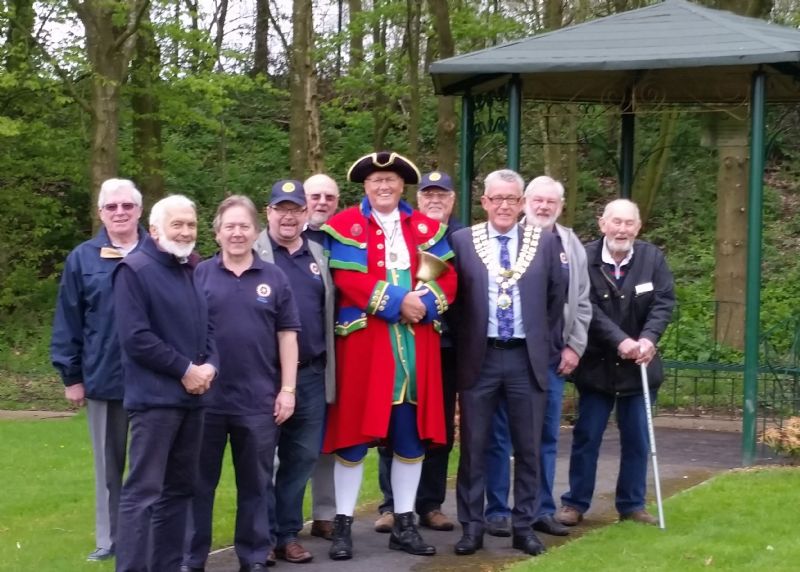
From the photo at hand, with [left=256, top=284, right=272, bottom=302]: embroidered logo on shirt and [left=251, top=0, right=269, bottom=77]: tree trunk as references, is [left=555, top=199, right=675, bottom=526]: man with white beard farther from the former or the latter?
[left=251, top=0, right=269, bottom=77]: tree trunk

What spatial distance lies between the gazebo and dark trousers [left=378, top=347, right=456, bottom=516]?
2.62 m

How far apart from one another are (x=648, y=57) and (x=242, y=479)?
4305mm

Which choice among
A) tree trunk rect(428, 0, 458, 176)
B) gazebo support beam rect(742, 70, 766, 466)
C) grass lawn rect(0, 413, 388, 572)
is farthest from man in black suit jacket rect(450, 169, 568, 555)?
tree trunk rect(428, 0, 458, 176)

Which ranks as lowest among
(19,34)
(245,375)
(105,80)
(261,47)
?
(245,375)

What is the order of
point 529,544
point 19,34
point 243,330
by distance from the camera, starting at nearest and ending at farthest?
point 243,330 < point 529,544 < point 19,34

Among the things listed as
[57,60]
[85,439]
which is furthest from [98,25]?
[85,439]

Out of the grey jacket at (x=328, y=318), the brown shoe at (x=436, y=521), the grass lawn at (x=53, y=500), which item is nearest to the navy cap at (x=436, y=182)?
the grey jacket at (x=328, y=318)

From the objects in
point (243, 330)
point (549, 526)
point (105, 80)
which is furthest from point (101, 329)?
point (105, 80)

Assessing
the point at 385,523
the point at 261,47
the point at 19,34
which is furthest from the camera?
the point at 261,47

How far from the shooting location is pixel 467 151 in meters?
9.60

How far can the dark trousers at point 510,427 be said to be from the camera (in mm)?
6281

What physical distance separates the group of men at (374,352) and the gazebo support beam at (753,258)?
1852 mm

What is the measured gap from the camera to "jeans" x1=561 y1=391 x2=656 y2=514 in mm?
6902

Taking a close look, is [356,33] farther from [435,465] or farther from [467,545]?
[467,545]
